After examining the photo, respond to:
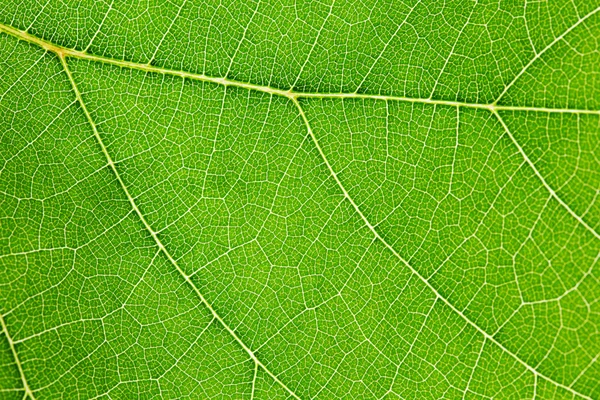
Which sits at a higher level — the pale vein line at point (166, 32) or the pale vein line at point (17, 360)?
the pale vein line at point (166, 32)

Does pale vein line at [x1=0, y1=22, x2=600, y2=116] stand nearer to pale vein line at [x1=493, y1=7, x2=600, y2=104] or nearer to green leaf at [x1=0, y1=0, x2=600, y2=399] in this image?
green leaf at [x1=0, y1=0, x2=600, y2=399]

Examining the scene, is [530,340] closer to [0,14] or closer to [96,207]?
[96,207]

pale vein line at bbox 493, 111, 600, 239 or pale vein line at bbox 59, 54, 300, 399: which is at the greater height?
pale vein line at bbox 493, 111, 600, 239

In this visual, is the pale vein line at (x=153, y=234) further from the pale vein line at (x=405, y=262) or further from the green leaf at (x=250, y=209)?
the pale vein line at (x=405, y=262)

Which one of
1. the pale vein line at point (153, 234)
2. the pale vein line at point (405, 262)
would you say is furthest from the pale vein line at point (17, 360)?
the pale vein line at point (405, 262)

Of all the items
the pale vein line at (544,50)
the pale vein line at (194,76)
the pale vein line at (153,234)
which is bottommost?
the pale vein line at (153,234)

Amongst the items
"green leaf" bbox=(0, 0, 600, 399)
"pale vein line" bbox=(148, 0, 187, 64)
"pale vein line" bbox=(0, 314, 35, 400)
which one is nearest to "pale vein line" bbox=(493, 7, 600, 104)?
"green leaf" bbox=(0, 0, 600, 399)

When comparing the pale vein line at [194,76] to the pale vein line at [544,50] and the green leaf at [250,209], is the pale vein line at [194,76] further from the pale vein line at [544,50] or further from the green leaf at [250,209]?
the pale vein line at [544,50]

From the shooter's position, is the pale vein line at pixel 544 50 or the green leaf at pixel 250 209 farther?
the green leaf at pixel 250 209
